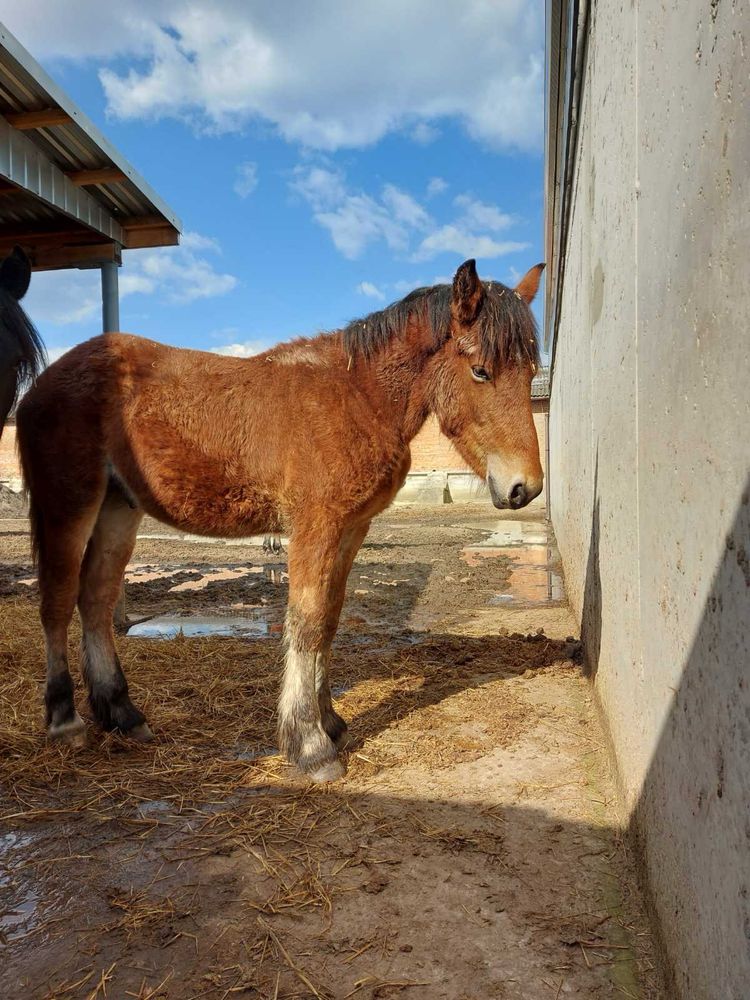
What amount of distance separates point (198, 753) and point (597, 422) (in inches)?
118

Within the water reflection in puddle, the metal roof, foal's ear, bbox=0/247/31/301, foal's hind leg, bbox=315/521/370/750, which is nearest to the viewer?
foal's hind leg, bbox=315/521/370/750

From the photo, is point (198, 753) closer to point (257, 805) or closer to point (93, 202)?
point (257, 805)

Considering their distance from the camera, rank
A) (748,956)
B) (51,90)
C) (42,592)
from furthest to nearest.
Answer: (51,90)
(42,592)
(748,956)

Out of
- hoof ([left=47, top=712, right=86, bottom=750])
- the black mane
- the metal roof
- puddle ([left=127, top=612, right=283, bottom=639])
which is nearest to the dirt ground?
hoof ([left=47, top=712, right=86, bottom=750])

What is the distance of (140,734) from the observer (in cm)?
360

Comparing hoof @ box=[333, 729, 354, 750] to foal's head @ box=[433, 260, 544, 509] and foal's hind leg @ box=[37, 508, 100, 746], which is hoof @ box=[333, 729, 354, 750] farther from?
foal's head @ box=[433, 260, 544, 509]

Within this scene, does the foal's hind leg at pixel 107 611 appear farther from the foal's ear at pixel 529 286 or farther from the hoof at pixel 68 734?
the foal's ear at pixel 529 286

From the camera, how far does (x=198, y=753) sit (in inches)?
135

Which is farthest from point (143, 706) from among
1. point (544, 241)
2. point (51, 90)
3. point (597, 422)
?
point (544, 241)


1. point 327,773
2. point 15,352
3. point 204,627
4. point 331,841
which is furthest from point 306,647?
point 204,627

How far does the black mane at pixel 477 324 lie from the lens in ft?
10.5

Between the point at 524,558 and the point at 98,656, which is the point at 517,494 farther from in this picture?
the point at 524,558

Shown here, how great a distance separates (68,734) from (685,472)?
3.35m

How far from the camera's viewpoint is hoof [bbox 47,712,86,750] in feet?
11.4
